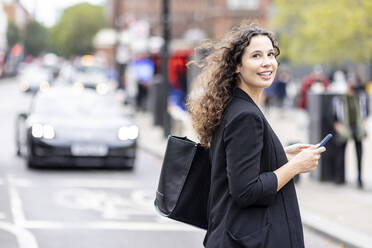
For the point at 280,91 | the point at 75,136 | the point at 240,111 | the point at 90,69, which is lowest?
the point at 90,69

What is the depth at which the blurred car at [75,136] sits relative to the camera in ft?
43.3

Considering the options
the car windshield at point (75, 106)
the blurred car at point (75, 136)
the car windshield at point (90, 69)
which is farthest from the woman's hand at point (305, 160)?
the car windshield at point (90, 69)

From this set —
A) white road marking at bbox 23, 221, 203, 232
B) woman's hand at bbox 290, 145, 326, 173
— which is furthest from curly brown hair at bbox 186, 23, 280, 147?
white road marking at bbox 23, 221, 203, 232

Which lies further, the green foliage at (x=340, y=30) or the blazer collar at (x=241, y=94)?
the green foliage at (x=340, y=30)

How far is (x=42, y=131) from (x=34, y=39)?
139 meters

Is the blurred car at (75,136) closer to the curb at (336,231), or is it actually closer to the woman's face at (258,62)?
the curb at (336,231)

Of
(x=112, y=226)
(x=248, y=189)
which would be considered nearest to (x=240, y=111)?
(x=248, y=189)

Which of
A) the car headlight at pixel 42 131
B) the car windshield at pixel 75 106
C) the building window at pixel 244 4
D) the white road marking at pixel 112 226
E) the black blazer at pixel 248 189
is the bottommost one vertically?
the white road marking at pixel 112 226

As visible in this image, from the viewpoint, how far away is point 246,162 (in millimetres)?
3389

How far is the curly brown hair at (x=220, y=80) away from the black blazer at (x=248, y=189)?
0.06 meters

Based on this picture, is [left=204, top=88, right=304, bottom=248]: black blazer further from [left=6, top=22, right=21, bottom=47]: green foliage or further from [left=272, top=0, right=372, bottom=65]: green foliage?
[left=6, top=22, right=21, bottom=47]: green foliage

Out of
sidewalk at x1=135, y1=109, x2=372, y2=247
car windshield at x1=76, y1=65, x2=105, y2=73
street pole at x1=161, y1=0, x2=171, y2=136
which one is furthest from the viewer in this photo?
car windshield at x1=76, y1=65, x2=105, y2=73

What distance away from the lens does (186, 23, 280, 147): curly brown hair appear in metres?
3.61

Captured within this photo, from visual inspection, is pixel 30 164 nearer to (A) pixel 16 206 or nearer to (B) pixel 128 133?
(B) pixel 128 133
